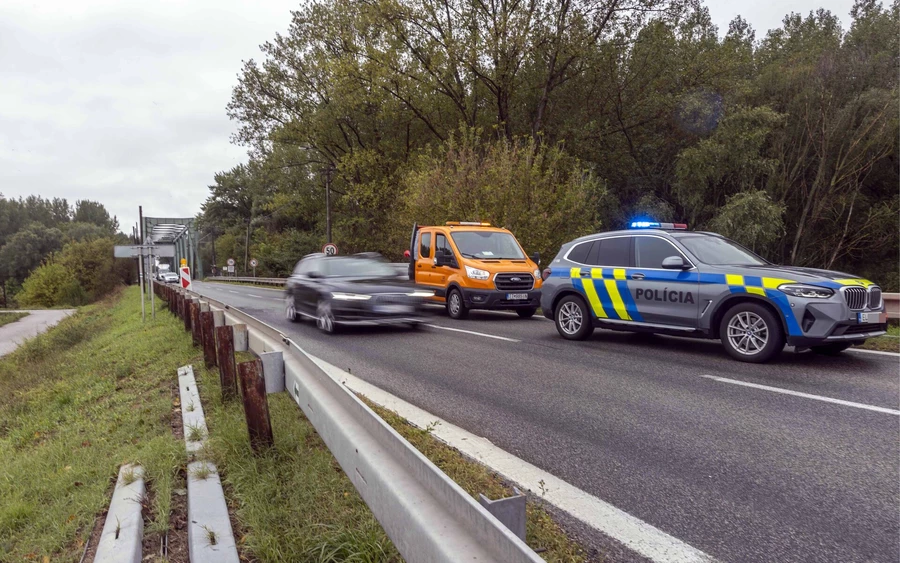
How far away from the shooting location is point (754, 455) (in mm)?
4039

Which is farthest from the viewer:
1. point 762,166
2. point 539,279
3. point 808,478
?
point 762,166

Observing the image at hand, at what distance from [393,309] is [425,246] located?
3.94 m

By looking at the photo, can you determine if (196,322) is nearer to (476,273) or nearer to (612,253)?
(476,273)

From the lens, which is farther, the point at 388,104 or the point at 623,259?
the point at 388,104

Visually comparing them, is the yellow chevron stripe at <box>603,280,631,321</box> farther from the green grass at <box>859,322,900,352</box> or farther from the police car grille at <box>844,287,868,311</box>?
the green grass at <box>859,322,900,352</box>

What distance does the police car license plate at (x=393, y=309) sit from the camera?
36.2 feet

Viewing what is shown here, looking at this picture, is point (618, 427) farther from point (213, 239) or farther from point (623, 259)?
point (213, 239)

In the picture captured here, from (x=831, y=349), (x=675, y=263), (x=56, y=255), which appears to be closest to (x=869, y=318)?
(x=831, y=349)

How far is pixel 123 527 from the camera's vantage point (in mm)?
3027

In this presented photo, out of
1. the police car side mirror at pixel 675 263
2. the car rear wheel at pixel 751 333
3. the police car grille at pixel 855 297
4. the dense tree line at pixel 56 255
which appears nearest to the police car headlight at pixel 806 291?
the police car grille at pixel 855 297

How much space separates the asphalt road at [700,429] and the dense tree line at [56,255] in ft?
216

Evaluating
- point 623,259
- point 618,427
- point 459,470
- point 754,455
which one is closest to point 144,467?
point 459,470

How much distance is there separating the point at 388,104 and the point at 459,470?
27.4m

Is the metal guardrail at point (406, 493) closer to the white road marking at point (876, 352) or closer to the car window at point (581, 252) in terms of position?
the car window at point (581, 252)
